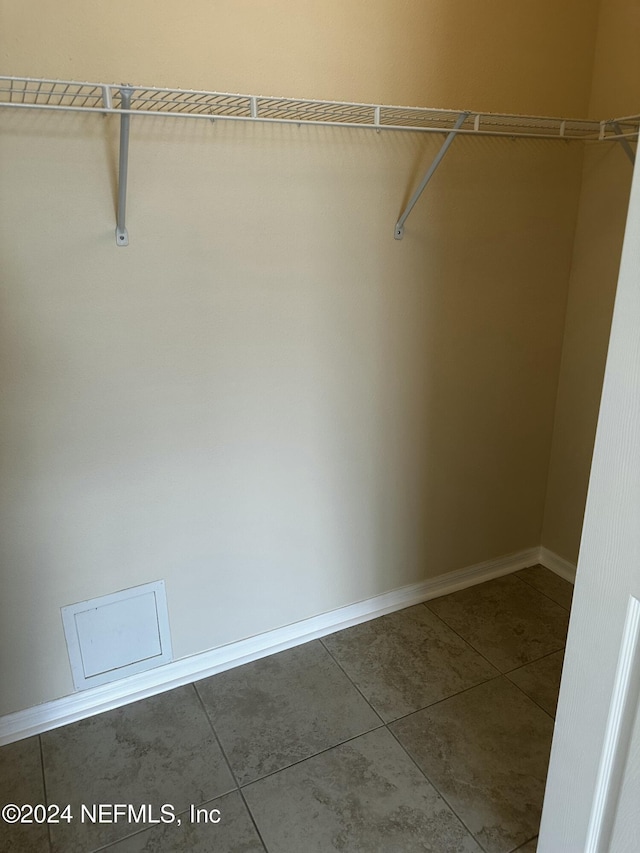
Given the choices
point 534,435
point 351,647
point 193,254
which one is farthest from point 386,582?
point 193,254

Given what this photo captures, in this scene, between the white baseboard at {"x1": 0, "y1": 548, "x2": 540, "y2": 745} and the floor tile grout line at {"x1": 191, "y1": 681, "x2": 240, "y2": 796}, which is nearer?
the floor tile grout line at {"x1": 191, "y1": 681, "x2": 240, "y2": 796}

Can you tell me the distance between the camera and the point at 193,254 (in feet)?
4.93

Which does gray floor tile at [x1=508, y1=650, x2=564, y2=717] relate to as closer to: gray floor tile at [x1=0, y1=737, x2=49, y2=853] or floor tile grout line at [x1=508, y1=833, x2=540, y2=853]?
floor tile grout line at [x1=508, y1=833, x2=540, y2=853]

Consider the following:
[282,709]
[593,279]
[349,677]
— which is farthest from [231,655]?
[593,279]

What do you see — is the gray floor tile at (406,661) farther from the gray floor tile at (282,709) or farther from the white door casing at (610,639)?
the white door casing at (610,639)

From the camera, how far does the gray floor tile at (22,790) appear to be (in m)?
1.37

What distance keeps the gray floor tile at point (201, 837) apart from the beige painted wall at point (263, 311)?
46 cm

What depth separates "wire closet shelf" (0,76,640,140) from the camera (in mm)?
1149

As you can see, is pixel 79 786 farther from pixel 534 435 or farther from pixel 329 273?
pixel 534 435

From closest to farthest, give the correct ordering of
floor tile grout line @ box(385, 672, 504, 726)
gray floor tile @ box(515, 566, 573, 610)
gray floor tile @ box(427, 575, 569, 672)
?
floor tile grout line @ box(385, 672, 504, 726)
gray floor tile @ box(427, 575, 569, 672)
gray floor tile @ box(515, 566, 573, 610)

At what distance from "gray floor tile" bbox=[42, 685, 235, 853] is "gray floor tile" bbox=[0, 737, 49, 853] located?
23 mm

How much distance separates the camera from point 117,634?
170cm

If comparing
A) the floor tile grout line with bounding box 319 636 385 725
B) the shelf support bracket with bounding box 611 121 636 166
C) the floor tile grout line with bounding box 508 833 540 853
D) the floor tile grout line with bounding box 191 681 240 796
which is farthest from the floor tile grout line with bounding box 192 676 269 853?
the shelf support bracket with bounding box 611 121 636 166

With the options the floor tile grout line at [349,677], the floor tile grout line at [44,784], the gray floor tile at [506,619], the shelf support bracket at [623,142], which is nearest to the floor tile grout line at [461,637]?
the gray floor tile at [506,619]
